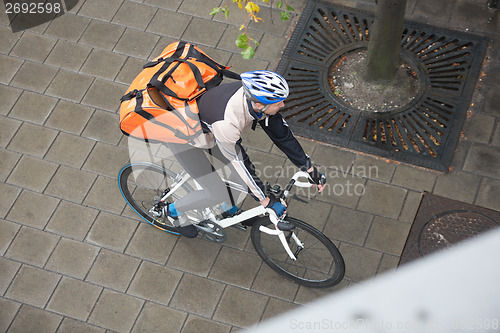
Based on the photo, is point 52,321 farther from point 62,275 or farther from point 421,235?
point 421,235

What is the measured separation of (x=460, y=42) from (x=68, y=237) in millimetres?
4532

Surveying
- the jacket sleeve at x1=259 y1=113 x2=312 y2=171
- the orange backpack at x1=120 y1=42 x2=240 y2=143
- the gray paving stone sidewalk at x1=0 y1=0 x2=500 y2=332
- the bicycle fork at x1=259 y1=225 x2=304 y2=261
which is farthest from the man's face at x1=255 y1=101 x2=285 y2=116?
the gray paving stone sidewalk at x1=0 y1=0 x2=500 y2=332

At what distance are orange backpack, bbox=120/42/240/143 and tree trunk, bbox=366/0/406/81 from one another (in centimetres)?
218

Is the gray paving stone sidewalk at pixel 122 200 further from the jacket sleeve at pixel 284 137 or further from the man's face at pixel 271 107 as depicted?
the man's face at pixel 271 107

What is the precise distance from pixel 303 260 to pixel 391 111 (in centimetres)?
192

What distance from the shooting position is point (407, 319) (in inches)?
178

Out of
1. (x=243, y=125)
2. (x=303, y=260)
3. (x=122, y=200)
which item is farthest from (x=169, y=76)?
(x=303, y=260)

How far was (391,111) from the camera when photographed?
632 cm

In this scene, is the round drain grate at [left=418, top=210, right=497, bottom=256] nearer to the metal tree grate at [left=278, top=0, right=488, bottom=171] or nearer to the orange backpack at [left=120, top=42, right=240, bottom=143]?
the metal tree grate at [left=278, top=0, right=488, bottom=171]

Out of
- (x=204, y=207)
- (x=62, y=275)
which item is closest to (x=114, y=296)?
(x=62, y=275)

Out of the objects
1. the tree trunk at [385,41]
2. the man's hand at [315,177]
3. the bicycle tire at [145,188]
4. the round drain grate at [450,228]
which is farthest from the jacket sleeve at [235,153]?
the tree trunk at [385,41]

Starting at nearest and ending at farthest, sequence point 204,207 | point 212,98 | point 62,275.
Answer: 1. point 212,98
2. point 204,207
3. point 62,275

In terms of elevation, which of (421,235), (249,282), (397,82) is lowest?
(249,282)

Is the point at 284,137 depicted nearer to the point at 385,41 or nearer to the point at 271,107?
the point at 271,107
